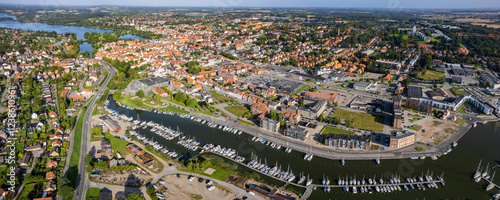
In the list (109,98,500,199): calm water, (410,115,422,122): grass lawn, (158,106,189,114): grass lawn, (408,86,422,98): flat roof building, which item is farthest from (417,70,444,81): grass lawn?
(158,106,189,114): grass lawn

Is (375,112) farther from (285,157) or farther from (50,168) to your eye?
(50,168)

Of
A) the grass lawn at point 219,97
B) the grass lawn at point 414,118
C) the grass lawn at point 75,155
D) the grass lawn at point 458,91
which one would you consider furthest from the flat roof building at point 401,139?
the grass lawn at point 75,155

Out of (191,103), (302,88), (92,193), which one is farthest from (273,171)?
(302,88)

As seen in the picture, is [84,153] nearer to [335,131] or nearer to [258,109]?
[258,109]

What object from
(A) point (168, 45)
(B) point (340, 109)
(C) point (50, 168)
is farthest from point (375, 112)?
(A) point (168, 45)

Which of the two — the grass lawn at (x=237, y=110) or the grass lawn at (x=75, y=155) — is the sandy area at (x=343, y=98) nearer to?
the grass lawn at (x=237, y=110)

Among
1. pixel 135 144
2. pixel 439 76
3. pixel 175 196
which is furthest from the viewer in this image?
pixel 439 76
